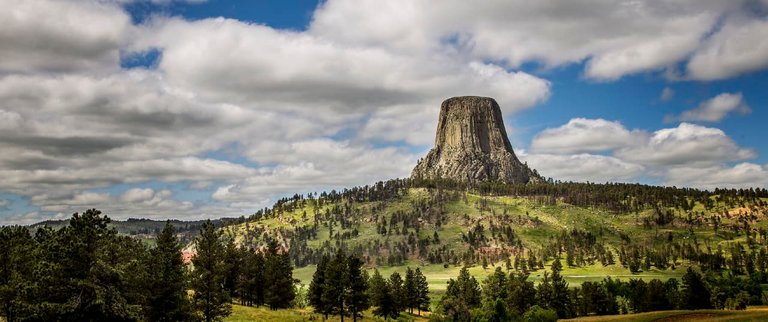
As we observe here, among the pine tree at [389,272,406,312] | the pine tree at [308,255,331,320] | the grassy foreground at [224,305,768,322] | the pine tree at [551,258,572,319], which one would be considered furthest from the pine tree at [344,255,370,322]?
the pine tree at [551,258,572,319]

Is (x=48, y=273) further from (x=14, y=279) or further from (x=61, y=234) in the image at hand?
(x=14, y=279)

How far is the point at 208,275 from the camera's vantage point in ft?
211

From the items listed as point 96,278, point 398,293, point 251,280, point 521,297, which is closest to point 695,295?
point 521,297

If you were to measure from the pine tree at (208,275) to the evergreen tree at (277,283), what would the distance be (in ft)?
98.7

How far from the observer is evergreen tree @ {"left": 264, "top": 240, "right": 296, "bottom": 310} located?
95.1m

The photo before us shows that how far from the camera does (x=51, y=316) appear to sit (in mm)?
42906

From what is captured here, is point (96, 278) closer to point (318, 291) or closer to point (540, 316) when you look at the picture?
point (318, 291)

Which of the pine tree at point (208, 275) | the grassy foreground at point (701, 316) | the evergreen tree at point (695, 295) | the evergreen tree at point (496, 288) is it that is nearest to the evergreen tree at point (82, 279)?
the pine tree at point (208, 275)

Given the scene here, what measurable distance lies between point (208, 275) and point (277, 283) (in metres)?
32.2

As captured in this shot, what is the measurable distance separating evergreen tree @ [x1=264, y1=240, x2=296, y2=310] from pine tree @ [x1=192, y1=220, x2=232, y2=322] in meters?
30.1

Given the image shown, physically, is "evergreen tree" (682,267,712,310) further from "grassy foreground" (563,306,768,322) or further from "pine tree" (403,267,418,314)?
"grassy foreground" (563,306,768,322)

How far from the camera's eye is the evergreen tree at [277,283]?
95.1 meters

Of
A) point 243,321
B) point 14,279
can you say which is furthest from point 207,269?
point 14,279

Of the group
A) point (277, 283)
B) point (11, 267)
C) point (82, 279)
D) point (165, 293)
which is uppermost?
point (11, 267)
